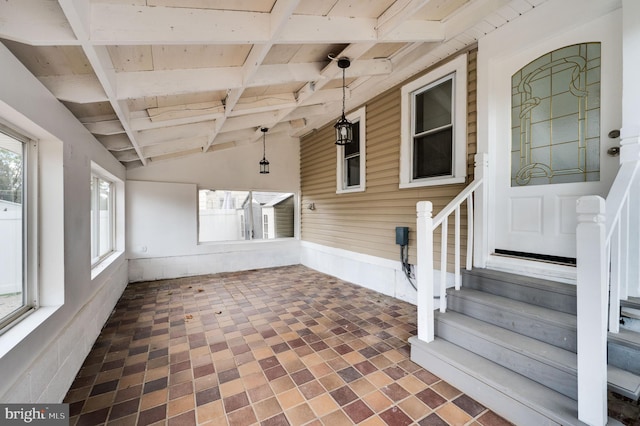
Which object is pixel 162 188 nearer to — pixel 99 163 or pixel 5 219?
pixel 99 163

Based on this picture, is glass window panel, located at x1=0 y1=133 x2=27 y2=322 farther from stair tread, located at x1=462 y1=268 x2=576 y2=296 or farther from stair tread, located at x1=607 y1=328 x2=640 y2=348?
stair tread, located at x1=607 y1=328 x2=640 y2=348

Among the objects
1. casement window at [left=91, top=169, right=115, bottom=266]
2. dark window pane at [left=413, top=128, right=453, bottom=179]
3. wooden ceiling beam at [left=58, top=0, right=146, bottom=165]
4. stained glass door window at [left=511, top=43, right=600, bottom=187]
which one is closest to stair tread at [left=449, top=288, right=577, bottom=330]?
stained glass door window at [left=511, top=43, right=600, bottom=187]

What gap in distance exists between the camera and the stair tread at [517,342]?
1736 mm

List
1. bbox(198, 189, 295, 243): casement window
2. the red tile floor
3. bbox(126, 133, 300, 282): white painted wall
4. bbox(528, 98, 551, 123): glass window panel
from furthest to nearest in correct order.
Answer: bbox(198, 189, 295, 243): casement window < bbox(126, 133, 300, 282): white painted wall < bbox(528, 98, 551, 123): glass window panel < the red tile floor

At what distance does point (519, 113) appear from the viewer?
2.72 m

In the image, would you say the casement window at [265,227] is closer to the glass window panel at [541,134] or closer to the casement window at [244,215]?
the casement window at [244,215]

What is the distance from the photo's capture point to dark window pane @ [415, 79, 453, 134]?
3.39 meters

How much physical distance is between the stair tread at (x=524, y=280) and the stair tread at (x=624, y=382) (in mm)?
575

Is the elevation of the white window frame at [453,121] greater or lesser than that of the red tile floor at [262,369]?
greater

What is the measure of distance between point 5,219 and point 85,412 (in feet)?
4.57

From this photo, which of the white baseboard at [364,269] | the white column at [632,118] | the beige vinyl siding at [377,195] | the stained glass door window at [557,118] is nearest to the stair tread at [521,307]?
the white column at [632,118]

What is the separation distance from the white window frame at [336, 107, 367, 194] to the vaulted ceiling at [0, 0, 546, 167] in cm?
79

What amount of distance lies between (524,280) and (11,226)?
3.93m

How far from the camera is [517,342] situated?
1.97m
